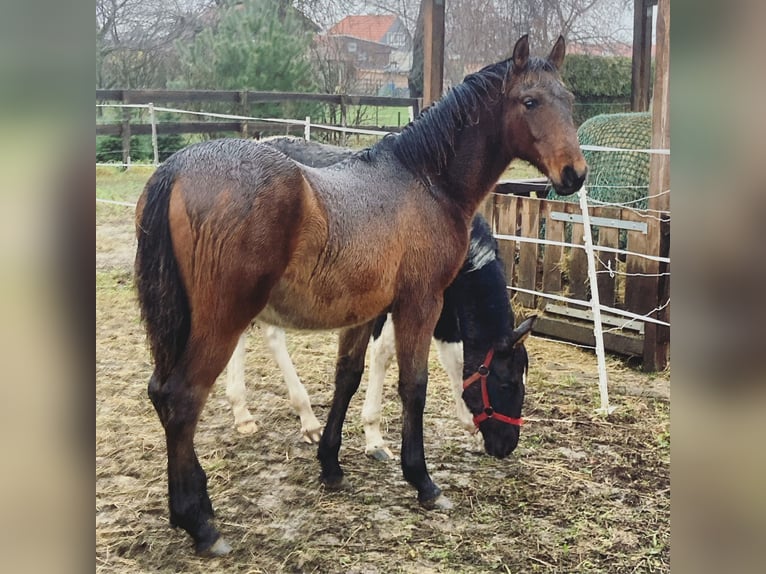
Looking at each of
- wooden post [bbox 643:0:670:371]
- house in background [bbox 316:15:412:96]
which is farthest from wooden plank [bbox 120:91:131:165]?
wooden post [bbox 643:0:670:371]

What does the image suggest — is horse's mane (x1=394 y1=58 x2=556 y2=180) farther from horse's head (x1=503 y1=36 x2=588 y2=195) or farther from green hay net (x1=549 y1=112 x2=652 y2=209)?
green hay net (x1=549 y1=112 x2=652 y2=209)

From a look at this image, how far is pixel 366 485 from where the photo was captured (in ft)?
8.46

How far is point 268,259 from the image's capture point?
81.4 inches

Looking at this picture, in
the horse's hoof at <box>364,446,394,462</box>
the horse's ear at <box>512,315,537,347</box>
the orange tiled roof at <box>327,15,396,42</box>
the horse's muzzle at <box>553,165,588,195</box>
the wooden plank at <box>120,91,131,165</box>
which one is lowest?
the horse's hoof at <box>364,446,394,462</box>

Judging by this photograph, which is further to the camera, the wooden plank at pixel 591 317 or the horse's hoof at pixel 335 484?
the wooden plank at pixel 591 317

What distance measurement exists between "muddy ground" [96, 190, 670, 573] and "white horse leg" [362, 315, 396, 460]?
53mm

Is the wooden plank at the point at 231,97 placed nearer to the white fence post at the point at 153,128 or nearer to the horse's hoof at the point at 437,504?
the white fence post at the point at 153,128

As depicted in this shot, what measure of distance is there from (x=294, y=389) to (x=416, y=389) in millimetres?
521

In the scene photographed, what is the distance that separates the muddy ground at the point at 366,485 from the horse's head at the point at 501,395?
74 mm

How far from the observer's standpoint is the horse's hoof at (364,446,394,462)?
272cm

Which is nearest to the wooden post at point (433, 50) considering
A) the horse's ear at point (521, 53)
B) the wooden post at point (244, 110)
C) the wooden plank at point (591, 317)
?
the horse's ear at point (521, 53)

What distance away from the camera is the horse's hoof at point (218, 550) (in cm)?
215
